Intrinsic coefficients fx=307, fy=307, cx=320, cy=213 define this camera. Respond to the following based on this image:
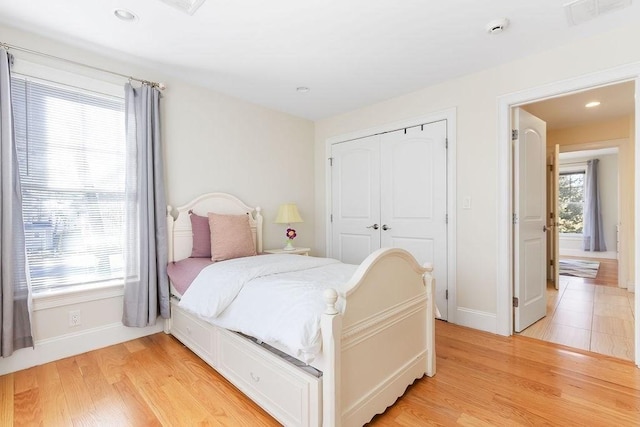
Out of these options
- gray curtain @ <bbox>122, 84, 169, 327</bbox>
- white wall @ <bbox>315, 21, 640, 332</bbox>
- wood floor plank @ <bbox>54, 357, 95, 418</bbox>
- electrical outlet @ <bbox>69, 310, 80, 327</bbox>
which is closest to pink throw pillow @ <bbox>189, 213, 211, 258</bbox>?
gray curtain @ <bbox>122, 84, 169, 327</bbox>

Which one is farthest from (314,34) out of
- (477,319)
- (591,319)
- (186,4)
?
(591,319)

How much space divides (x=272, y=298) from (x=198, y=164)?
2.02m

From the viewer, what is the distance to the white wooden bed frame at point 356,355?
55.2 inches

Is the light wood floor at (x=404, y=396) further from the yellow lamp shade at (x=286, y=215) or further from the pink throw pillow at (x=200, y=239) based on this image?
the yellow lamp shade at (x=286, y=215)

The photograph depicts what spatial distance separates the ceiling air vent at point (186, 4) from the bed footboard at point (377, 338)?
186 cm

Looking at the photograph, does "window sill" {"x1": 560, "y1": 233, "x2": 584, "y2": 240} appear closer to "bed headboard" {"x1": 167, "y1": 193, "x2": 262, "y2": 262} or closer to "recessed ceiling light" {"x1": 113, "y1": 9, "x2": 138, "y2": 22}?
"bed headboard" {"x1": 167, "y1": 193, "x2": 262, "y2": 262}

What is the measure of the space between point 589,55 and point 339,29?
6.24 ft

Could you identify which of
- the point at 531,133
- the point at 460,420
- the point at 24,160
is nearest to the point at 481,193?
the point at 531,133

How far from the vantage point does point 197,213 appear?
3.08m

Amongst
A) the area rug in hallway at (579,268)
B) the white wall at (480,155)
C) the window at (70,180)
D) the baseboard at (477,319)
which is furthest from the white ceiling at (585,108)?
the window at (70,180)

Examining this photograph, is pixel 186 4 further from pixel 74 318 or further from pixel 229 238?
pixel 74 318

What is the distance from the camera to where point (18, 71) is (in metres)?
2.20

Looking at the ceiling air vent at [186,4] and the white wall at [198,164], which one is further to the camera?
the white wall at [198,164]

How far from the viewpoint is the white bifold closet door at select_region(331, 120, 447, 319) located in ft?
10.4
